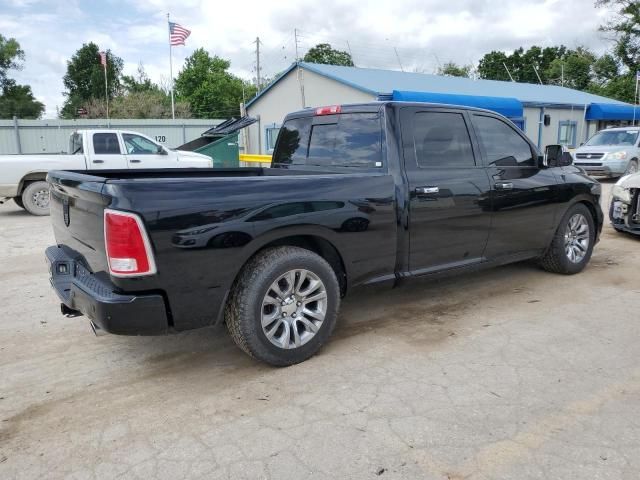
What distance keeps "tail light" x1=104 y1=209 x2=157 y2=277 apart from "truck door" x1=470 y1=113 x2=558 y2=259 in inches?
124

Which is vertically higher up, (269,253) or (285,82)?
(285,82)

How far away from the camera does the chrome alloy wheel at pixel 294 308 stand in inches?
136

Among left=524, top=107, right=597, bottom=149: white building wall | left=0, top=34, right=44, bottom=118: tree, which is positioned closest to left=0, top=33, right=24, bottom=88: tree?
left=0, top=34, right=44, bottom=118: tree

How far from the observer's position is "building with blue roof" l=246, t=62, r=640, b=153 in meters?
19.3

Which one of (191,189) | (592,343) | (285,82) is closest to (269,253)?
(191,189)

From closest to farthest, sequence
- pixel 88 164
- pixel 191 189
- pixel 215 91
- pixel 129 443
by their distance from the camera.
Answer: pixel 129 443
pixel 191 189
pixel 88 164
pixel 215 91

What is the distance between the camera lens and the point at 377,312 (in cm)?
470

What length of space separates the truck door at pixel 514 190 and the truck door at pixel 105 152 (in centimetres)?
866

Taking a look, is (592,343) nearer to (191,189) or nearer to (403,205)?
(403,205)

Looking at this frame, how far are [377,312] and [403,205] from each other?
3.86 ft

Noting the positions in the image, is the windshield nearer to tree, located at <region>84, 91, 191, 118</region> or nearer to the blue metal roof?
the blue metal roof

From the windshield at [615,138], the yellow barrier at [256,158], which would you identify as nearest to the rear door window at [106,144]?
the yellow barrier at [256,158]

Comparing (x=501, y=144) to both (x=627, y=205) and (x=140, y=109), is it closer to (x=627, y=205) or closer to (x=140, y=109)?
(x=627, y=205)

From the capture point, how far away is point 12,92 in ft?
166
